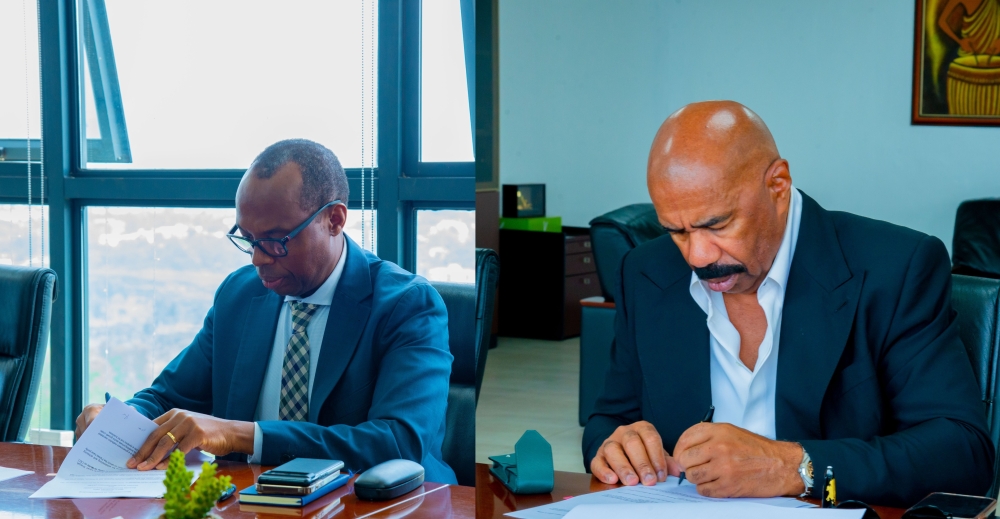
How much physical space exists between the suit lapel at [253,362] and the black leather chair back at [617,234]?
70 cm

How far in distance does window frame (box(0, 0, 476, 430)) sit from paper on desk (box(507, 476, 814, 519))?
70 centimetres

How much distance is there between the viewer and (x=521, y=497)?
1.22 meters

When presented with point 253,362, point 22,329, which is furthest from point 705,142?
point 22,329

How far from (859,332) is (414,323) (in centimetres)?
80

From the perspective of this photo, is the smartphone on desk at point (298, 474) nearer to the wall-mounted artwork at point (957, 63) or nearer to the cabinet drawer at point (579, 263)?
the cabinet drawer at point (579, 263)

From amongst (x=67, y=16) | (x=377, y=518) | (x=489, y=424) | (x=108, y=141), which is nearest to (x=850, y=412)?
(x=489, y=424)

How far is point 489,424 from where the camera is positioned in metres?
1.38

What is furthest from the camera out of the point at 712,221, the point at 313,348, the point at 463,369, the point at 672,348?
the point at 313,348

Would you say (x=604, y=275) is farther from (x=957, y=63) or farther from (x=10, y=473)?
(x=10, y=473)

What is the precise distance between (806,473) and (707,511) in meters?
0.23

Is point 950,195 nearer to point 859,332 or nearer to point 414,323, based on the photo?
point 859,332

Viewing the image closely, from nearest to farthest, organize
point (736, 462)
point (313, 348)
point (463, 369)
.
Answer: point (736, 462) → point (463, 369) → point (313, 348)

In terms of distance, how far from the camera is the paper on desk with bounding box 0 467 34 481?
1.52 m

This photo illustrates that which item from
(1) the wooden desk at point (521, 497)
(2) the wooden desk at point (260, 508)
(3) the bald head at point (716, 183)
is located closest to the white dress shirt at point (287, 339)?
(2) the wooden desk at point (260, 508)
